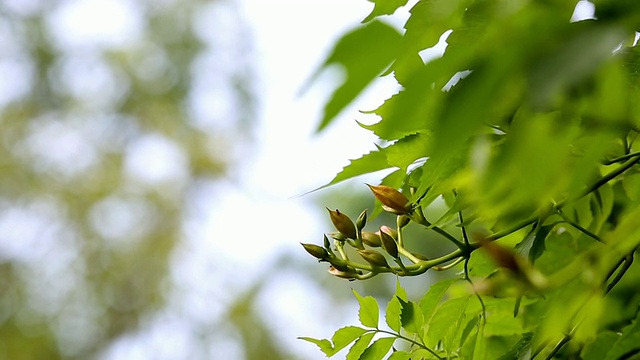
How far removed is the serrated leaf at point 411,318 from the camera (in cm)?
38

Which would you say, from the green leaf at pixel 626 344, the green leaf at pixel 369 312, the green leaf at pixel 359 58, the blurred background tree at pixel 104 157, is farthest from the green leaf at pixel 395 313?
the blurred background tree at pixel 104 157

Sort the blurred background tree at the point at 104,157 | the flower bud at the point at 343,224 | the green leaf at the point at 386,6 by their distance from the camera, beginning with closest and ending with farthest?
the green leaf at the point at 386,6 → the flower bud at the point at 343,224 → the blurred background tree at the point at 104,157

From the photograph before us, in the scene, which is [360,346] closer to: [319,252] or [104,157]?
[319,252]

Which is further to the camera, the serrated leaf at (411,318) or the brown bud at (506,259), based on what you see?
the serrated leaf at (411,318)

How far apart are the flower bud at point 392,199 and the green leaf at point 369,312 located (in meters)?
0.07

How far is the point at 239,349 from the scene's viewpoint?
453cm

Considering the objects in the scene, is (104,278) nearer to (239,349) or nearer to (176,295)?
(176,295)

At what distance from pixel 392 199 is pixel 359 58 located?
0.66ft

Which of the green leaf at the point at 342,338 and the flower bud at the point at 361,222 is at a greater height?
the flower bud at the point at 361,222

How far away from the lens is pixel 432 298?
386 millimetres

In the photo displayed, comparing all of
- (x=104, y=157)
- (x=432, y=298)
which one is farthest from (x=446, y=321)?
(x=104, y=157)

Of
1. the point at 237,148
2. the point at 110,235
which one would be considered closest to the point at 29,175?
the point at 110,235

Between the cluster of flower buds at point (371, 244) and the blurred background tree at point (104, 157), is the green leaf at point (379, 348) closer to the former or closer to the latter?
the cluster of flower buds at point (371, 244)

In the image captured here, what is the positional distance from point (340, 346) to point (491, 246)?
7.3 inches
